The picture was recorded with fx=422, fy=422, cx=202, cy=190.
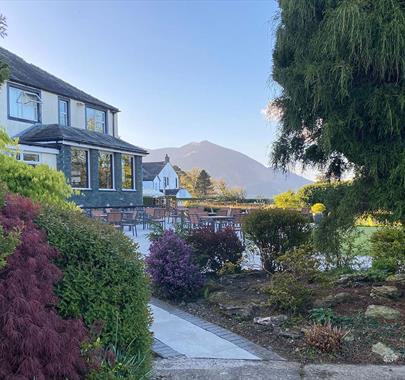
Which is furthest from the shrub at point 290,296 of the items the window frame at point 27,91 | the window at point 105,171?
the window at point 105,171

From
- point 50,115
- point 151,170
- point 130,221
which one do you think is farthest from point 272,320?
point 151,170

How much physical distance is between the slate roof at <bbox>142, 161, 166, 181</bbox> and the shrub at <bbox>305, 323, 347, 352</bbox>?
179ft

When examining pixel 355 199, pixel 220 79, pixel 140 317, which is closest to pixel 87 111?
pixel 220 79

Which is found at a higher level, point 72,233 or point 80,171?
point 80,171

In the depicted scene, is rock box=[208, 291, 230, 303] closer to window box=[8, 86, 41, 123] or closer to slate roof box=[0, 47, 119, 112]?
window box=[8, 86, 41, 123]

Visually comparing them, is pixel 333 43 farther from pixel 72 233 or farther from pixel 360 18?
pixel 72 233

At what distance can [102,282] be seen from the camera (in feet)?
9.04

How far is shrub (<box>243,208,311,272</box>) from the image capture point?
7477 millimetres

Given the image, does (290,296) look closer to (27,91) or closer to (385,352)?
(385,352)

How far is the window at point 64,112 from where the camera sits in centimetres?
2248

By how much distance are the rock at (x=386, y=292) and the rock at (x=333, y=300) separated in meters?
0.34

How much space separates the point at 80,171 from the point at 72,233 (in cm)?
1847

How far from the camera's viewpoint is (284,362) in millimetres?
3936

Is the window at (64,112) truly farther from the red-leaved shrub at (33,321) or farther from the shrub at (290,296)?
the red-leaved shrub at (33,321)
